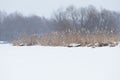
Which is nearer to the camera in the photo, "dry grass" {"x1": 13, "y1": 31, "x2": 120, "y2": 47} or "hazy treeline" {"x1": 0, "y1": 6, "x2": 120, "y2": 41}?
"dry grass" {"x1": 13, "y1": 31, "x2": 120, "y2": 47}

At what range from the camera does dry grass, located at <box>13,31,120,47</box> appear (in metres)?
7.10

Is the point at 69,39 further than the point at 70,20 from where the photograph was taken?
No

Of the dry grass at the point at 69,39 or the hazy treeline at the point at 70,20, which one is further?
the hazy treeline at the point at 70,20

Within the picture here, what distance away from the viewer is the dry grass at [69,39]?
710cm

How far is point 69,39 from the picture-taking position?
298 inches
